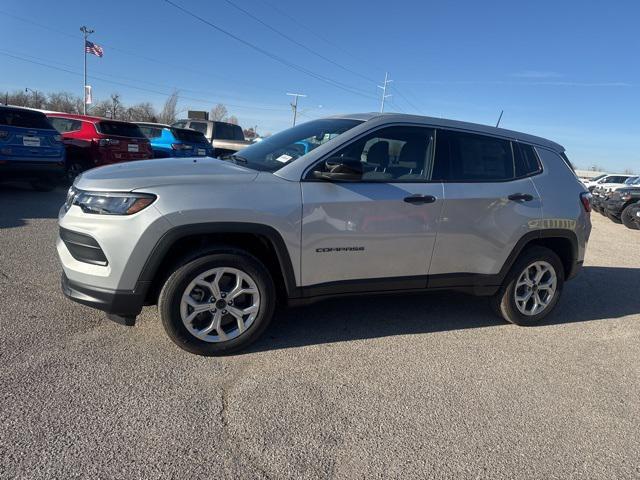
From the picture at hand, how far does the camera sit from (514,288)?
4332 millimetres

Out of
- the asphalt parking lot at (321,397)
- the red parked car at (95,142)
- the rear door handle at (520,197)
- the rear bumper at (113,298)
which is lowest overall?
the asphalt parking lot at (321,397)

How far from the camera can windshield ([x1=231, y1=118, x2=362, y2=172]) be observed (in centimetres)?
361

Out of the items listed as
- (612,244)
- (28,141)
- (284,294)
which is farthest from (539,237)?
(28,141)

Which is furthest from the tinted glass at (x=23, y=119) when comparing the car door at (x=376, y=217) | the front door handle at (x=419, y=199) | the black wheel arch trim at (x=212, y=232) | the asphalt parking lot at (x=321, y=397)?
the front door handle at (x=419, y=199)

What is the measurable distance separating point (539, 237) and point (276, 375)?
2779 mm

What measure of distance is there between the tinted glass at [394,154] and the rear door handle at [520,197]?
863mm

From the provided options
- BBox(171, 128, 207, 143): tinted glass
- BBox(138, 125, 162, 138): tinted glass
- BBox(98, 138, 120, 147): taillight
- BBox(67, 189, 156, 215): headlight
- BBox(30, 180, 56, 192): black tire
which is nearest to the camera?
BBox(67, 189, 156, 215): headlight

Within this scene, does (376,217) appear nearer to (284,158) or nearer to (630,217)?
(284,158)

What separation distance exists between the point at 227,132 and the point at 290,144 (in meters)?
14.7

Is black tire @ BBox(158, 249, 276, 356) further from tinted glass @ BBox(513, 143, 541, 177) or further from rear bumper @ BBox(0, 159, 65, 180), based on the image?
rear bumper @ BBox(0, 159, 65, 180)

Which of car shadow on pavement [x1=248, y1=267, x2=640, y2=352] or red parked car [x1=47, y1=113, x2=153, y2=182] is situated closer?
car shadow on pavement [x1=248, y1=267, x2=640, y2=352]

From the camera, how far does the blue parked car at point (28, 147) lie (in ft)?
27.9

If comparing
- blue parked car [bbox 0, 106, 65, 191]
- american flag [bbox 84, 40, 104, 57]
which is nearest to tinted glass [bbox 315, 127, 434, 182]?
blue parked car [bbox 0, 106, 65, 191]

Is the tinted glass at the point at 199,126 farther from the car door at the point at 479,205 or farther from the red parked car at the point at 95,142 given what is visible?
the car door at the point at 479,205
